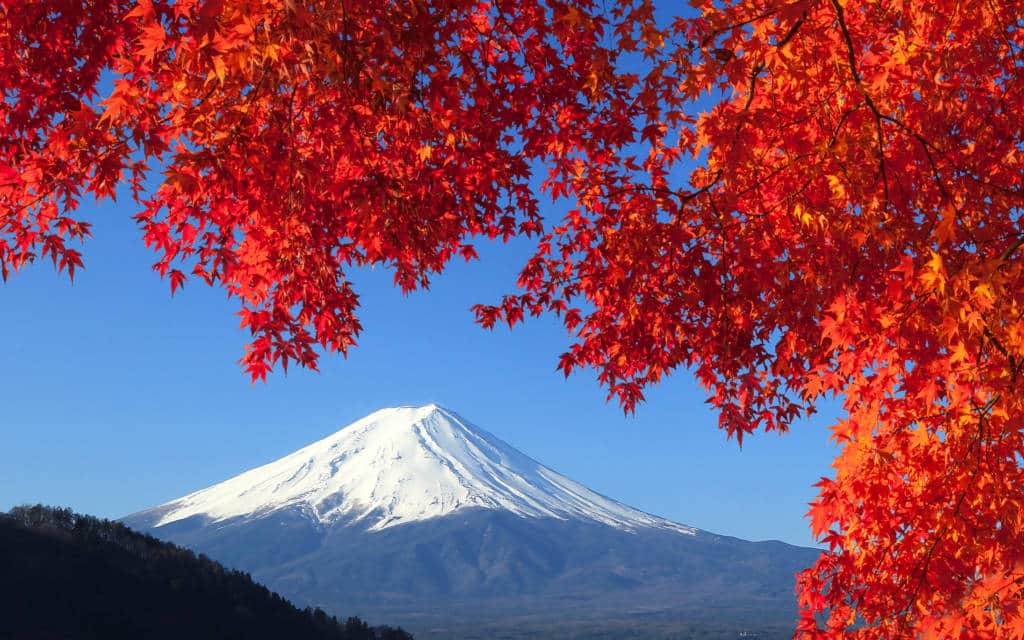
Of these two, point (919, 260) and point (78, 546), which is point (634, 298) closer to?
point (919, 260)

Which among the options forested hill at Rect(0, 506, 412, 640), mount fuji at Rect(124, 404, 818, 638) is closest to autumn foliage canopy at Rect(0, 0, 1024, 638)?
forested hill at Rect(0, 506, 412, 640)

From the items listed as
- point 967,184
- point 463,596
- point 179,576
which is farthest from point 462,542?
point 967,184

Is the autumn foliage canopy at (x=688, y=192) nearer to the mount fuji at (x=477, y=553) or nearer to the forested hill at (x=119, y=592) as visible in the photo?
the forested hill at (x=119, y=592)

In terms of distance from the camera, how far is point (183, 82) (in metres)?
4.84

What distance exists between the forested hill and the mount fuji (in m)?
84.6

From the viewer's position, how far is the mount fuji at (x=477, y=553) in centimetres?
12475

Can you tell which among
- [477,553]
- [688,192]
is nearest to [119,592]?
[688,192]

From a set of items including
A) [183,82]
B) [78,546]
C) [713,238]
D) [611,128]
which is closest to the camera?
[183,82]

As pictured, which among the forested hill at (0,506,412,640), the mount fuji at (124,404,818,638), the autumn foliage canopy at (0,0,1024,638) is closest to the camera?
the autumn foliage canopy at (0,0,1024,638)

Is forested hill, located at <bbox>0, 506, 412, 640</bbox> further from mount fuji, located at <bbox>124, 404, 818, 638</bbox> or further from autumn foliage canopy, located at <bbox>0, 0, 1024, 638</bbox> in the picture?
mount fuji, located at <bbox>124, 404, 818, 638</bbox>

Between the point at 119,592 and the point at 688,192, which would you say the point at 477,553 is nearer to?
the point at 119,592

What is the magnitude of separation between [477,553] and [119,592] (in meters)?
162

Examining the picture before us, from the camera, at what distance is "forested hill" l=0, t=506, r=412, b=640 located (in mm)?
12609

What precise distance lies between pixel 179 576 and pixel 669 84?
13.1m
